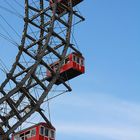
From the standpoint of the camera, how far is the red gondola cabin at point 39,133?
160 feet

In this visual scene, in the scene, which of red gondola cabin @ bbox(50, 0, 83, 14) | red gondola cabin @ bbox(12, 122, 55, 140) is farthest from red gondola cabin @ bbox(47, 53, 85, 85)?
red gondola cabin @ bbox(50, 0, 83, 14)

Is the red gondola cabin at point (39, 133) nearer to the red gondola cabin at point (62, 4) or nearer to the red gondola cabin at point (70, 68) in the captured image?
the red gondola cabin at point (70, 68)

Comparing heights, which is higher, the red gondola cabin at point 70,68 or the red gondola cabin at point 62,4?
the red gondola cabin at point 62,4

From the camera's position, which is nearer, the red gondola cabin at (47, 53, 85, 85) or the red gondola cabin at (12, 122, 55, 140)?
the red gondola cabin at (12, 122, 55, 140)

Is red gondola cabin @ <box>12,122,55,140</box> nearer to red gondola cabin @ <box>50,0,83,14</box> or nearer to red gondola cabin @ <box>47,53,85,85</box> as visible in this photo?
red gondola cabin @ <box>47,53,85,85</box>

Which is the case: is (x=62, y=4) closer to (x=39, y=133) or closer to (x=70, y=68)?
(x=70, y=68)

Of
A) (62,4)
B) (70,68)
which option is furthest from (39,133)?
(62,4)

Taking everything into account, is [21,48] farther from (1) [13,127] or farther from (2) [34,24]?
(1) [13,127]

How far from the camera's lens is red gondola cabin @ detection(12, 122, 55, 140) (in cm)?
4888

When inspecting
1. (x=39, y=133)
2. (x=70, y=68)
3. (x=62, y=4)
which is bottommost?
(x=39, y=133)

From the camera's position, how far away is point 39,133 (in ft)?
160

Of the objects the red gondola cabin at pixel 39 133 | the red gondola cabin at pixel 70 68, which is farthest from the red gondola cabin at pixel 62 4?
the red gondola cabin at pixel 39 133

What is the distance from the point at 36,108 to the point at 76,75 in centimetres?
513

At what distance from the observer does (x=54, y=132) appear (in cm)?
5019
